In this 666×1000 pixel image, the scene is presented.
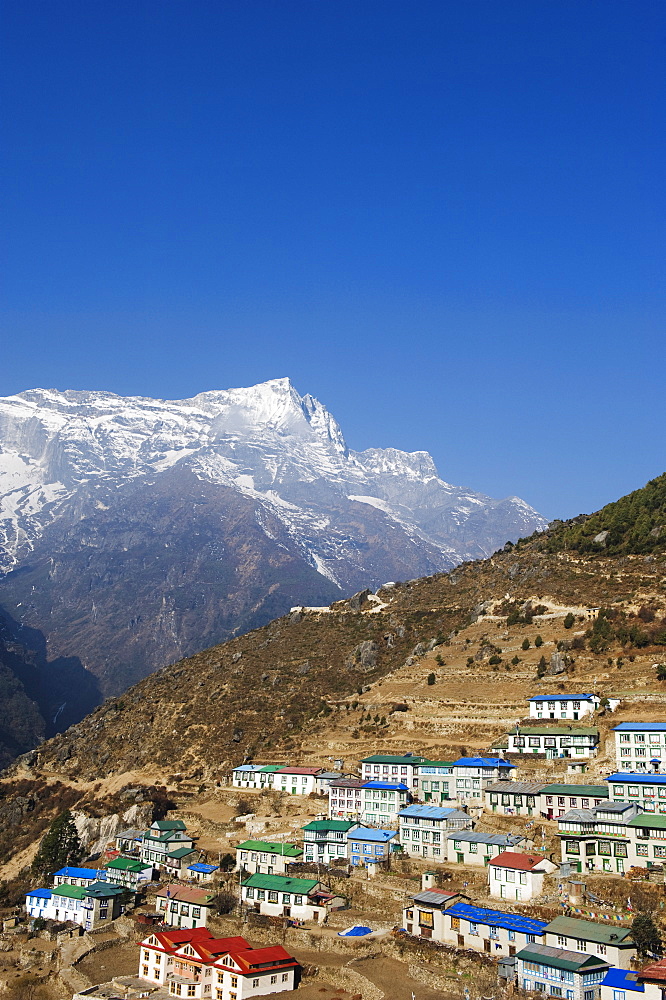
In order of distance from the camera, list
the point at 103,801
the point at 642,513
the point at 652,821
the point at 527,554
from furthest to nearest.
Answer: the point at 527,554 < the point at 642,513 < the point at 103,801 < the point at 652,821

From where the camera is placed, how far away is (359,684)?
369 ft

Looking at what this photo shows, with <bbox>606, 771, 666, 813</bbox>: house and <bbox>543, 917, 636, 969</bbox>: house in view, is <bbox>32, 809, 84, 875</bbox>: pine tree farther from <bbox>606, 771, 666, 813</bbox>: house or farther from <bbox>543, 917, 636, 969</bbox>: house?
<bbox>543, 917, 636, 969</bbox>: house

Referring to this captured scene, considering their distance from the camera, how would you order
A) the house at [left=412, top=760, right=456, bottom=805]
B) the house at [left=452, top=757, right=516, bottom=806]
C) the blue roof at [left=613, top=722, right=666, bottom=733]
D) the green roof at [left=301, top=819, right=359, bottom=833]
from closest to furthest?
1. the blue roof at [left=613, top=722, right=666, bottom=733]
2. the green roof at [left=301, top=819, right=359, bottom=833]
3. the house at [left=452, top=757, right=516, bottom=806]
4. the house at [left=412, top=760, right=456, bottom=805]

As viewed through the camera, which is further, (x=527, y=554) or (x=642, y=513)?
(x=527, y=554)

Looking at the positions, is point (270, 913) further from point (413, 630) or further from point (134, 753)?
point (413, 630)

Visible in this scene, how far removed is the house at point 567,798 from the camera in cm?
6302

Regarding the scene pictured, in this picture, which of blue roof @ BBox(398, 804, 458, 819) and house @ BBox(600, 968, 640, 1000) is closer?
house @ BBox(600, 968, 640, 1000)

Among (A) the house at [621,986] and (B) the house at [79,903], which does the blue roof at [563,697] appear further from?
(B) the house at [79,903]

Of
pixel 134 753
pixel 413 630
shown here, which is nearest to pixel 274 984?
pixel 134 753

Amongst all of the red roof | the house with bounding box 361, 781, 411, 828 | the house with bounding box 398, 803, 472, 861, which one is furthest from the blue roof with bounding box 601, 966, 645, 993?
Answer: the house with bounding box 361, 781, 411, 828

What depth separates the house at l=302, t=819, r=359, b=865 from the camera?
68.2 m

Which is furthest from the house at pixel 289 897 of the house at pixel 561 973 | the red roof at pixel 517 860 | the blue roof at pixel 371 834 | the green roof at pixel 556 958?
the house at pixel 561 973

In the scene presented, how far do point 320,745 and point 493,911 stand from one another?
43.0 m

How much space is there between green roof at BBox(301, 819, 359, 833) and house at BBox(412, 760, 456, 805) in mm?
6017
